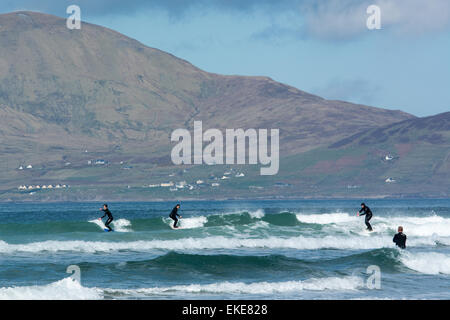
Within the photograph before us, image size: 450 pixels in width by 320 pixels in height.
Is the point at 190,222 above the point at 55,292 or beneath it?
beneath

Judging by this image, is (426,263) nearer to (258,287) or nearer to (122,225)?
(258,287)

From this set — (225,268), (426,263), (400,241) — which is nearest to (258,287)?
(225,268)

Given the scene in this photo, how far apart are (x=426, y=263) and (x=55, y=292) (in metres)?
17.3

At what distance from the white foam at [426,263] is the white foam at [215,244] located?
9843 mm

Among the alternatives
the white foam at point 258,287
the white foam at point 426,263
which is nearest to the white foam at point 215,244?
the white foam at point 426,263

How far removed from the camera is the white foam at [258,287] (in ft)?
90.4

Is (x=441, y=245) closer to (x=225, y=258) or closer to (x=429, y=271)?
(x=429, y=271)

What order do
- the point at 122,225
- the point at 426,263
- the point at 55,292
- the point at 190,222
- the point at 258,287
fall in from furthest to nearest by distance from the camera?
the point at 190,222
the point at 122,225
the point at 426,263
the point at 258,287
the point at 55,292

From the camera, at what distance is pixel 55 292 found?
25531 millimetres

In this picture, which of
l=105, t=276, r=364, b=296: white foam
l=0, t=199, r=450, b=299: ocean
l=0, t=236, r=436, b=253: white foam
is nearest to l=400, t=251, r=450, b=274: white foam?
l=0, t=199, r=450, b=299: ocean

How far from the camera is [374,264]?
3516 cm

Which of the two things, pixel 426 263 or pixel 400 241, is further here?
pixel 400 241

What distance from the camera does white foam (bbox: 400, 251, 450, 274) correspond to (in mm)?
34375
